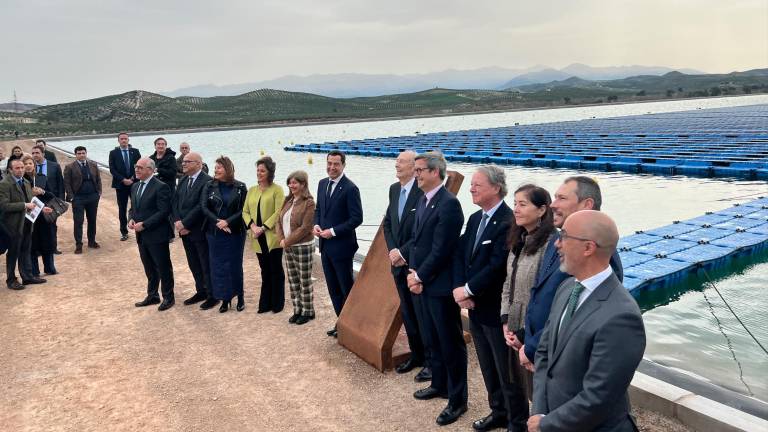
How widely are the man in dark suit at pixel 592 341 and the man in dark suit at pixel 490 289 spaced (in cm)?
131

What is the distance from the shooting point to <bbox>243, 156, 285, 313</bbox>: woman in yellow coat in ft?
22.0

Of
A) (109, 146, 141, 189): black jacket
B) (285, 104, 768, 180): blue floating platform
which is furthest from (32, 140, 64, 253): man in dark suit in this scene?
(285, 104, 768, 180): blue floating platform

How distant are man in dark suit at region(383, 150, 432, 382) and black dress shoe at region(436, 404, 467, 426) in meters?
0.69

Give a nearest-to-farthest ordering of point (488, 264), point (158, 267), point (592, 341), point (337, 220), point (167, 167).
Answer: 1. point (592, 341)
2. point (488, 264)
3. point (337, 220)
4. point (158, 267)
5. point (167, 167)

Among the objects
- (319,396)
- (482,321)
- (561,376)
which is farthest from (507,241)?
(319,396)

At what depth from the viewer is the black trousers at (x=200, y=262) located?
24.2ft

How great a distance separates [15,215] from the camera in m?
8.38

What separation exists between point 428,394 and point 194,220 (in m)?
3.92

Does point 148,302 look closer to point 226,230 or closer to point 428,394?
point 226,230

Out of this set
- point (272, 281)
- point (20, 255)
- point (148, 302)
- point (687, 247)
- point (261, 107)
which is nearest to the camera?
point (272, 281)

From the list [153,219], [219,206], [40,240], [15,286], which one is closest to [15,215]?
[40,240]

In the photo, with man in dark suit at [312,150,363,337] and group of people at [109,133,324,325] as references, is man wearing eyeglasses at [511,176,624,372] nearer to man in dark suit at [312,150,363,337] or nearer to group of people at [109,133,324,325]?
man in dark suit at [312,150,363,337]

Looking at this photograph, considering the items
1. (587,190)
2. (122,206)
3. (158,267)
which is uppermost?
(587,190)

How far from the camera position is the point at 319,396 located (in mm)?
4855
